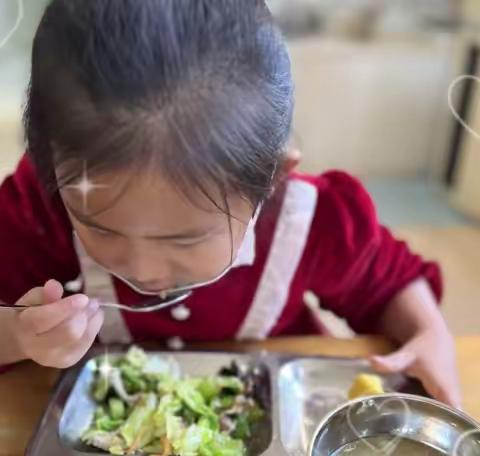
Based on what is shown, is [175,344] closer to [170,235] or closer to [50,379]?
[50,379]

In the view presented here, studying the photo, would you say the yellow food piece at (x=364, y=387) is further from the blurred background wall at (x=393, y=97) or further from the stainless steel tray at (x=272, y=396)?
the blurred background wall at (x=393, y=97)

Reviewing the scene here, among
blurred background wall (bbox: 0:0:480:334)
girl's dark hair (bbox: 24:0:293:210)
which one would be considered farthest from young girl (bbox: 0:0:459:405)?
blurred background wall (bbox: 0:0:480:334)

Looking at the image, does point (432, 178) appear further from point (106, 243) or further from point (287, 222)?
point (106, 243)

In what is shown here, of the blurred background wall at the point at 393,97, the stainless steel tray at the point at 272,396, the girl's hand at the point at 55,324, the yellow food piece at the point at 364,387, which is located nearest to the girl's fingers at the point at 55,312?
the girl's hand at the point at 55,324

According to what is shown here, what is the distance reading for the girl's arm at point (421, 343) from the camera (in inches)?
23.3

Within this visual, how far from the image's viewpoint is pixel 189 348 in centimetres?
63

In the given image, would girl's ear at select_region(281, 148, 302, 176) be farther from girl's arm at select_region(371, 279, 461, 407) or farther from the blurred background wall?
A: the blurred background wall

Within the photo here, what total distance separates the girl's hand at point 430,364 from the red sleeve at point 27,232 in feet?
0.85

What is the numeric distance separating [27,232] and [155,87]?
0.92 ft

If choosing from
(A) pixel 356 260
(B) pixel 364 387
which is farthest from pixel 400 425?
(A) pixel 356 260

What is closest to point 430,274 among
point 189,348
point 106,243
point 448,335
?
point 448,335

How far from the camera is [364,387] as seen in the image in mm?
566

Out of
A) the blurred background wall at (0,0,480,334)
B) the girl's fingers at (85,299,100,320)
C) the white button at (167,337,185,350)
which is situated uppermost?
the girl's fingers at (85,299,100,320)

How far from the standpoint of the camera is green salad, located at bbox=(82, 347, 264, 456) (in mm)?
521
